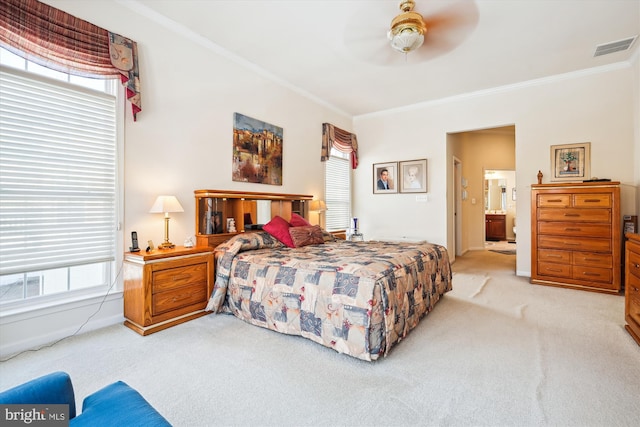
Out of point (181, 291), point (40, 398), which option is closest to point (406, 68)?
Answer: point (181, 291)

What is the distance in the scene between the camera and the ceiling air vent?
136 inches

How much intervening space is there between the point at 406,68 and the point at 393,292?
3.28m

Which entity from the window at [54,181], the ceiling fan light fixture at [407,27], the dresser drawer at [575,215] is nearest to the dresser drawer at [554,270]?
the dresser drawer at [575,215]

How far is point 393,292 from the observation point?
2.20 metres

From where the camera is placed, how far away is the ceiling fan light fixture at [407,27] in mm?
2625

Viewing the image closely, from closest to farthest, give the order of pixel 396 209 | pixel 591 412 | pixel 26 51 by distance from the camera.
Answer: pixel 591 412
pixel 26 51
pixel 396 209

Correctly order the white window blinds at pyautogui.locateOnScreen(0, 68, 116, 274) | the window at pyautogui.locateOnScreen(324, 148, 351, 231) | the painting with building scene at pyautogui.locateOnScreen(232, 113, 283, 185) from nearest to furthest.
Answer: the white window blinds at pyautogui.locateOnScreen(0, 68, 116, 274) → the painting with building scene at pyautogui.locateOnScreen(232, 113, 283, 185) → the window at pyautogui.locateOnScreen(324, 148, 351, 231)

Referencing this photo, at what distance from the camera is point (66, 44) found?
239cm

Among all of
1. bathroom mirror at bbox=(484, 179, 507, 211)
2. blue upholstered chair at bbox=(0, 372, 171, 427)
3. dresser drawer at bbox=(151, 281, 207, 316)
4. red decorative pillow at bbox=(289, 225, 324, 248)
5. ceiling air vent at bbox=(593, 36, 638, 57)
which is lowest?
dresser drawer at bbox=(151, 281, 207, 316)

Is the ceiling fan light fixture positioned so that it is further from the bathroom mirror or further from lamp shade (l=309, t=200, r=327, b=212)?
the bathroom mirror

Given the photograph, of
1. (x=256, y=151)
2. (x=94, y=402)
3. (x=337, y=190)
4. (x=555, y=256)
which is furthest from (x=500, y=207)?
(x=94, y=402)

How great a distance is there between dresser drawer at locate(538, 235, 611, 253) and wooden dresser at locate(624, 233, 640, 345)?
4.63 ft

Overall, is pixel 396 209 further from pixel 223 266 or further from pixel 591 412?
pixel 591 412

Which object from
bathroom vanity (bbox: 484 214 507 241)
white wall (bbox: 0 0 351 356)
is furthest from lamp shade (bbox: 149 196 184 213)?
bathroom vanity (bbox: 484 214 507 241)
